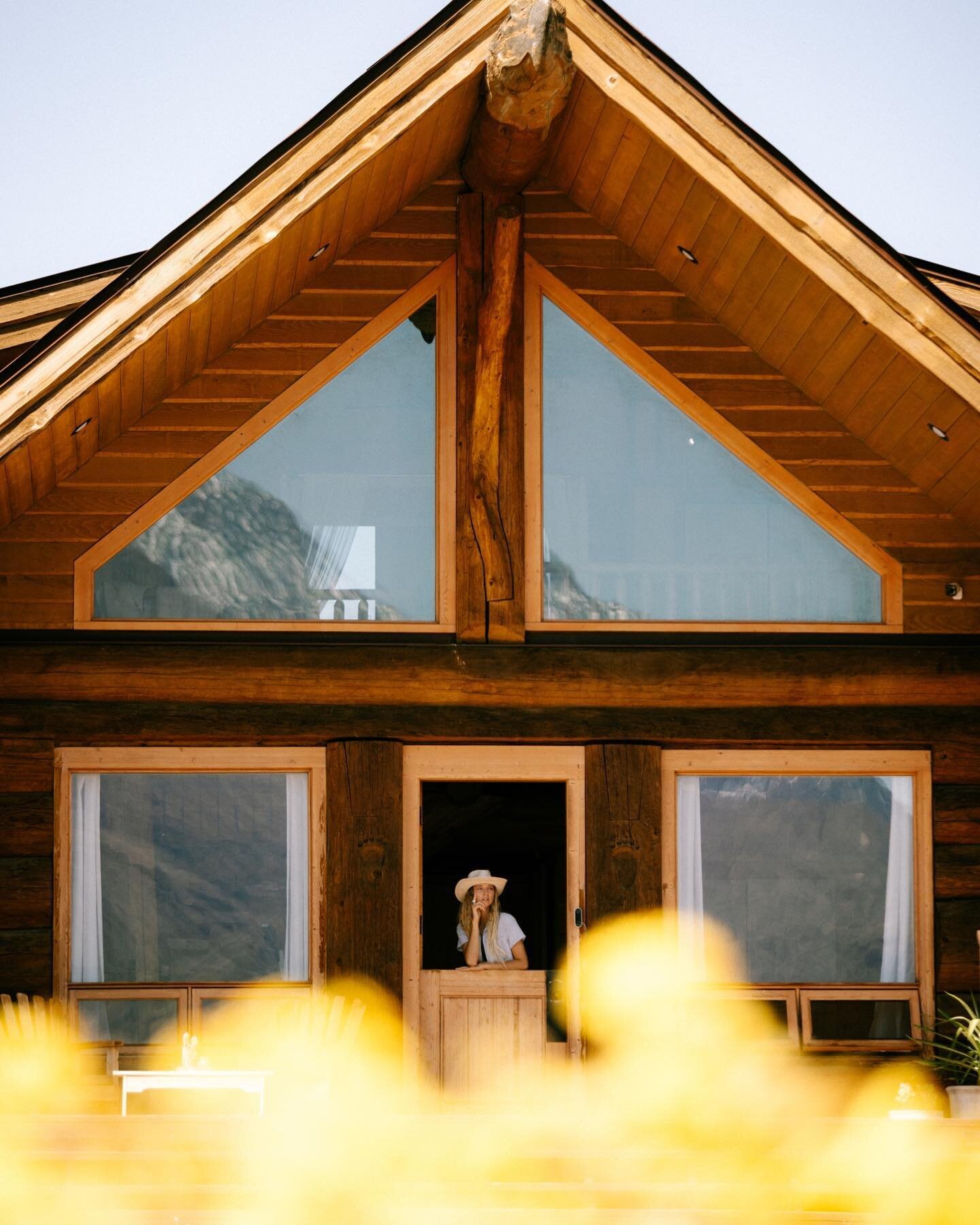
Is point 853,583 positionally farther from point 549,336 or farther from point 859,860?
point 549,336

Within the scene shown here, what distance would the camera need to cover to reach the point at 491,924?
788cm

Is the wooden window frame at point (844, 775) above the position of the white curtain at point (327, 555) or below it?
below

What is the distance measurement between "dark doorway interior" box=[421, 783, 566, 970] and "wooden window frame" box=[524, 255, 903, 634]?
10.4 feet

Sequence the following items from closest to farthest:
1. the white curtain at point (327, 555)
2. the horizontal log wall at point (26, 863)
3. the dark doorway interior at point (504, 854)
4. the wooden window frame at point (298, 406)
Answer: the horizontal log wall at point (26, 863) → the wooden window frame at point (298, 406) → the white curtain at point (327, 555) → the dark doorway interior at point (504, 854)

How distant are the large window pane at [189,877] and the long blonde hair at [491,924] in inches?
33.9

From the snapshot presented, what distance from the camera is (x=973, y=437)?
23.3 feet

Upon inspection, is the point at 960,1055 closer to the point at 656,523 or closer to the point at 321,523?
the point at 656,523

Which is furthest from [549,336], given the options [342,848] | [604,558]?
[342,848]

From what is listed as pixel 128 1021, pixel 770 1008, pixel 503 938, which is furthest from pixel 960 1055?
pixel 128 1021

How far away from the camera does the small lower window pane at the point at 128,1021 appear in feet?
24.6

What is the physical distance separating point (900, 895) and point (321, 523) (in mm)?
3609

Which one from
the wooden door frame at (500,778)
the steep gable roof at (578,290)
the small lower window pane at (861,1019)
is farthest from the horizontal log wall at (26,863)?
the small lower window pane at (861,1019)

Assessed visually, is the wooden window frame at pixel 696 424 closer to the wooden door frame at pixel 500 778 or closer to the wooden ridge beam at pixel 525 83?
the wooden door frame at pixel 500 778

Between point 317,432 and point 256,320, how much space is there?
2.16 ft
